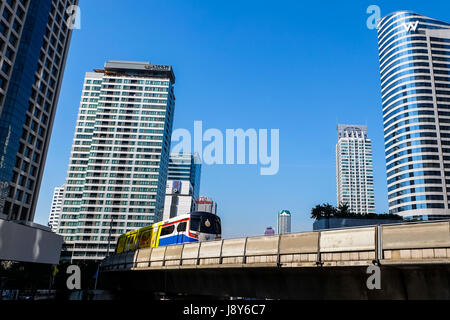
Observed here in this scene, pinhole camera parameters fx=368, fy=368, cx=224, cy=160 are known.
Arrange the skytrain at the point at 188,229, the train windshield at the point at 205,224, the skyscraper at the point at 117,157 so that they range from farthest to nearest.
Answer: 1. the skyscraper at the point at 117,157
2. the train windshield at the point at 205,224
3. the skytrain at the point at 188,229

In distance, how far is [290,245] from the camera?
18.0 metres

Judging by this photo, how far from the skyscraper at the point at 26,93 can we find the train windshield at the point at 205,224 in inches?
2183

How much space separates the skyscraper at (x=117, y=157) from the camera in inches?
5497

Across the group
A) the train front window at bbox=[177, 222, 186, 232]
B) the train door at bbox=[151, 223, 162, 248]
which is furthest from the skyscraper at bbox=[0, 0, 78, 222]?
the train front window at bbox=[177, 222, 186, 232]

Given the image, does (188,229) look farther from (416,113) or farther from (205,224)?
(416,113)

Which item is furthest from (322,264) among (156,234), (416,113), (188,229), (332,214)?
(416,113)

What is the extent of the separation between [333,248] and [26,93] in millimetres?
77677

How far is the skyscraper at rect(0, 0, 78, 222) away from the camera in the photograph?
71500 mm

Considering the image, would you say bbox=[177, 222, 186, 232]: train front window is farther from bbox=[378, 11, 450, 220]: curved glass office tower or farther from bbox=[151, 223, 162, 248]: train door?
bbox=[378, 11, 450, 220]: curved glass office tower

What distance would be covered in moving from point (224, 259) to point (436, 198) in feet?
397

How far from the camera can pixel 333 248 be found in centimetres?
1611

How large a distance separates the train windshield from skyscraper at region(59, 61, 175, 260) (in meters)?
111

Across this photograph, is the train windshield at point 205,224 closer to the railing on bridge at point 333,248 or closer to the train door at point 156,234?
the train door at point 156,234

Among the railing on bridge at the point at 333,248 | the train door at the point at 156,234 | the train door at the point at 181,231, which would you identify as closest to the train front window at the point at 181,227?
the train door at the point at 181,231
